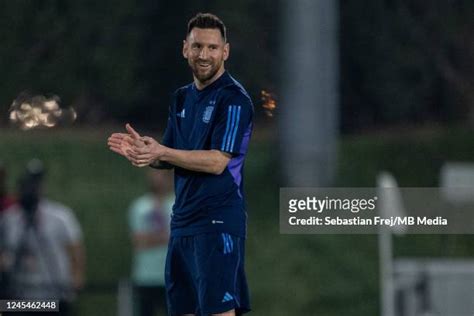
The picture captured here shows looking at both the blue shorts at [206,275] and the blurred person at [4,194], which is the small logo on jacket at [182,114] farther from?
the blurred person at [4,194]

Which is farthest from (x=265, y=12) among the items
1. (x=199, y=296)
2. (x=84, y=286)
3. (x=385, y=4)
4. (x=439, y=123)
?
(x=199, y=296)

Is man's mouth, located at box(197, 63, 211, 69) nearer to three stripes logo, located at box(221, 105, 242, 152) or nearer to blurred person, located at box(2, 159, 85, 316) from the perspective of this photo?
three stripes logo, located at box(221, 105, 242, 152)

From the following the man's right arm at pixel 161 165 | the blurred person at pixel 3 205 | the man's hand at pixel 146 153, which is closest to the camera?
the man's hand at pixel 146 153

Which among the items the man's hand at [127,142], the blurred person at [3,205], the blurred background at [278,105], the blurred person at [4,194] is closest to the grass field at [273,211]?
the blurred background at [278,105]

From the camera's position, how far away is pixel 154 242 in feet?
25.2

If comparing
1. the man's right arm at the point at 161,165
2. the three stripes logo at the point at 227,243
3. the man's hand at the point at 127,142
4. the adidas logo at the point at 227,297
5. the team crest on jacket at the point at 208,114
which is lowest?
the adidas logo at the point at 227,297

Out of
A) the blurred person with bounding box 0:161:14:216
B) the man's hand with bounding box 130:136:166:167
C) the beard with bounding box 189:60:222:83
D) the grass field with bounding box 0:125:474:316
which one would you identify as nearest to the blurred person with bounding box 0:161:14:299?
the blurred person with bounding box 0:161:14:216

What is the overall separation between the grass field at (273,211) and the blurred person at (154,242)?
92 cm

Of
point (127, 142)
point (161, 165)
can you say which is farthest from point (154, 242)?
point (127, 142)

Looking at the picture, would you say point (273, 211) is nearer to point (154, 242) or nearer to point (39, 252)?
point (154, 242)

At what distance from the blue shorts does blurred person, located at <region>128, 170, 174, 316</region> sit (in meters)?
2.72

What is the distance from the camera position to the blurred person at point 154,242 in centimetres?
763

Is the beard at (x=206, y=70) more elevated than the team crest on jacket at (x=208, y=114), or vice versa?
the beard at (x=206, y=70)

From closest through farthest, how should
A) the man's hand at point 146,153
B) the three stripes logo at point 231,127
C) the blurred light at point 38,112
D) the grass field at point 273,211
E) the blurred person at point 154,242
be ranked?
the man's hand at point 146,153
the three stripes logo at point 231,127
the blurred person at point 154,242
the blurred light at point 38,112
the grass field at point 273,211
